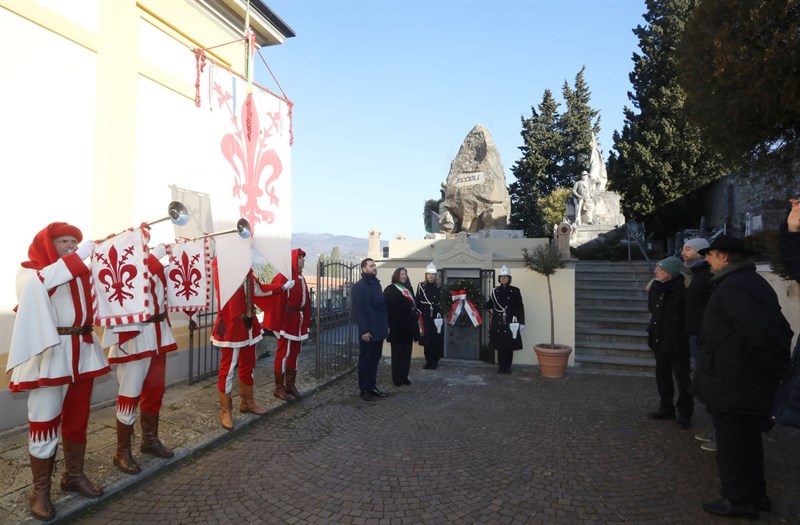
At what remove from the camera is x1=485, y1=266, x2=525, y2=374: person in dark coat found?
26.6 ft

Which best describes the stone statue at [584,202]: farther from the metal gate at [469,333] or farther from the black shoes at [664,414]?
the black shoes at [664,414]

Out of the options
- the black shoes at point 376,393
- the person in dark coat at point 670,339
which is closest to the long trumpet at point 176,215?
the black shoes at point 376,393

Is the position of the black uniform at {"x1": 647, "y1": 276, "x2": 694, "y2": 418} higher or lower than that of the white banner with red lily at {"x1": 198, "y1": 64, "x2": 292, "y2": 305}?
lower

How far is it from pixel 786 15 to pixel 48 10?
34.5ft

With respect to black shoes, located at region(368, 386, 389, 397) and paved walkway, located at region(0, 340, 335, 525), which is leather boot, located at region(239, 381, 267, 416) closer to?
paved walkway, located at region(0, 340, 335, 525)

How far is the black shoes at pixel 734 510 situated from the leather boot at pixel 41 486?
479 cm

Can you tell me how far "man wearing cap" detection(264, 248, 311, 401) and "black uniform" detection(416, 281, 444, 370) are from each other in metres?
2.65

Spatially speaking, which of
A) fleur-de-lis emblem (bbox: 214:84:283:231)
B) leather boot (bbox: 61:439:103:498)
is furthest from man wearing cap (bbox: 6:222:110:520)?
Answer: fleur-de-lis emblem (bbox: 214:84:283:231)

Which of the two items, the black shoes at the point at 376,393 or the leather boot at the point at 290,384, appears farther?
the black shoes at the point at 376,393

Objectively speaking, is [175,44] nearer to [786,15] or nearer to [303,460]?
[303,460]

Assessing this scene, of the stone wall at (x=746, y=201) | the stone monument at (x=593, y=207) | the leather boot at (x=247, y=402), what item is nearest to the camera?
the leather boot at (x=247, y=402)

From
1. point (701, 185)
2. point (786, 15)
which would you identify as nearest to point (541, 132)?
point (701, 185)

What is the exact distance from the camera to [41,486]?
3223mm

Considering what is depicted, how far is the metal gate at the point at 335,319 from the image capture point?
7859mm
